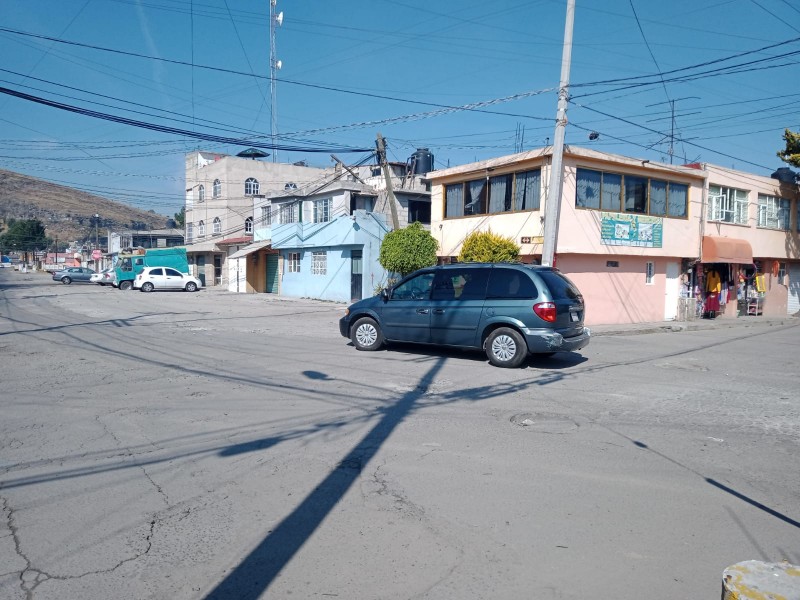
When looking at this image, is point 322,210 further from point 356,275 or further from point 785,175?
point 785,175

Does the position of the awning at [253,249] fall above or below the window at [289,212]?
below

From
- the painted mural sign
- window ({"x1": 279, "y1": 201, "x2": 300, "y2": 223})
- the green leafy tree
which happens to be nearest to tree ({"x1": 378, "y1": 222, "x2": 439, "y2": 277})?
the painted mural sign

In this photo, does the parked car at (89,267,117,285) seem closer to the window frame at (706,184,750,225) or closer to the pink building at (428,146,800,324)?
the pink building at (428,146,800,324)

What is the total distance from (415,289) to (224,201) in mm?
39325

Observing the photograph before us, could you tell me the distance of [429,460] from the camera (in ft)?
17.8

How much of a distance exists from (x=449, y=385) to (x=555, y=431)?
2.63 m

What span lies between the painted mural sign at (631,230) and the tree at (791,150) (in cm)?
777

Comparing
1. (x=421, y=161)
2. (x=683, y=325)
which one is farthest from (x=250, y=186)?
(x=683, y=325)

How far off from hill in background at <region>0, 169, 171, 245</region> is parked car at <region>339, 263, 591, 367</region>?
4914 inches

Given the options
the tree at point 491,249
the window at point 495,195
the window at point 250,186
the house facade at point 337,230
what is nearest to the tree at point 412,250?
the window at point 495,195

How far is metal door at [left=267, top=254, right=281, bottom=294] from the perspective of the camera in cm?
3641

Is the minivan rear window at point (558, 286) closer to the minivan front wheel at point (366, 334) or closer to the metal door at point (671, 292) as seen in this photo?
the minivan front wheel at point (366, 334)

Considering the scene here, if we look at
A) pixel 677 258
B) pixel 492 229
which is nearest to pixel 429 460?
pixel 492 229

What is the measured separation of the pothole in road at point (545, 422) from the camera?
6543 mm
